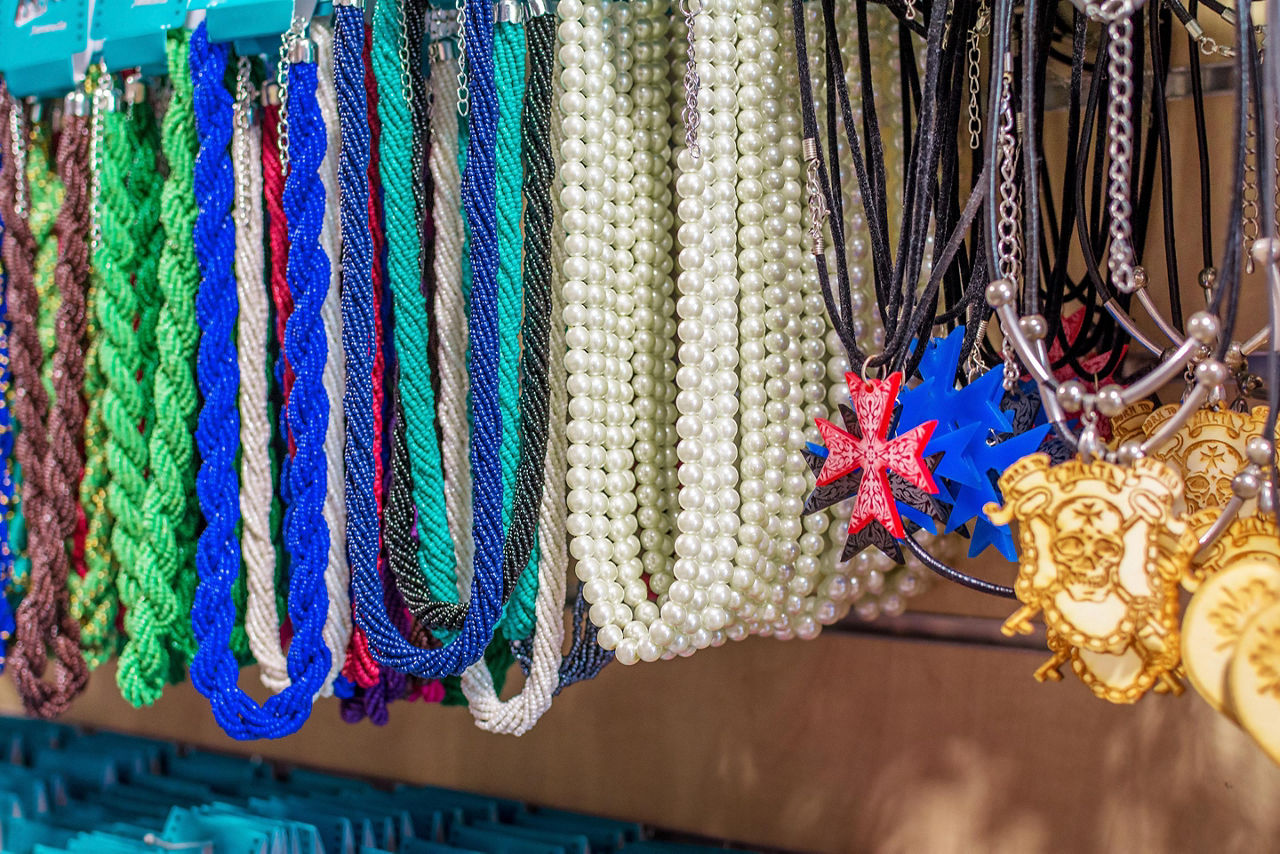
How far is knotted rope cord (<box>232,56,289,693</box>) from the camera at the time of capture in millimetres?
813

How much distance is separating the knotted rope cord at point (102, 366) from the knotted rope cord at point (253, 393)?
0.10 m

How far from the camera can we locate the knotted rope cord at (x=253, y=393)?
813 mm

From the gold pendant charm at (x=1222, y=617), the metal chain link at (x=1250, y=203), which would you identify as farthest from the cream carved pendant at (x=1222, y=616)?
the metal chain link at (x=1250, y=203)

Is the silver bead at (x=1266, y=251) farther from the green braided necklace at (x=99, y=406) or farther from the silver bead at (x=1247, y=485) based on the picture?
the green braided necklace at (x=99, y=406)

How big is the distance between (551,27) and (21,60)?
47cm

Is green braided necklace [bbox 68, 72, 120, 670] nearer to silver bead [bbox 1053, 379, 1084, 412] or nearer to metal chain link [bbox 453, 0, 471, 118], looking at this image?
metal chain link [bbox 453, 0, 471, 118]

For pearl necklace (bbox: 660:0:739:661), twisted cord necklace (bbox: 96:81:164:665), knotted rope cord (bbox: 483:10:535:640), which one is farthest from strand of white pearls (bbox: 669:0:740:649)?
twisted cord necklace (bbox: 96:81:164:665)

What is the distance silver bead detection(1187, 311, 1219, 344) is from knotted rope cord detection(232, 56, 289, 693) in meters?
0.61

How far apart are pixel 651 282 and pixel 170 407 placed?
368 millimetres

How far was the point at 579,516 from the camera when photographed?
679mm

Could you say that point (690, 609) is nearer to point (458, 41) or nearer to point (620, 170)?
point (620, 170)

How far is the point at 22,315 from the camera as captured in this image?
91cm

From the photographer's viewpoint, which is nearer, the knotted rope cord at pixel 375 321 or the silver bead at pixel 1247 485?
the silver bead at pixel 1247 485

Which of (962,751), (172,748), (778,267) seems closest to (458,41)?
(778,267)
